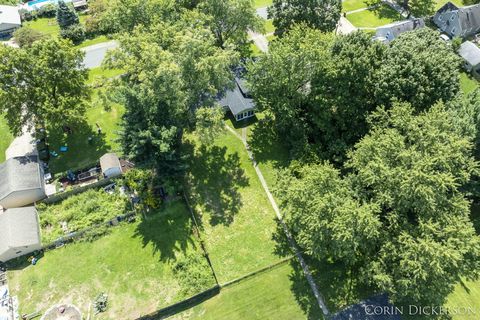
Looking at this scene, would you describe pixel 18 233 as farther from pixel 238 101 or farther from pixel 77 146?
pixel 238 101

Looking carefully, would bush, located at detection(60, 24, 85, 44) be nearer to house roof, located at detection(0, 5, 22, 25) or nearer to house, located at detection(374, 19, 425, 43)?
house roof, located at detection(0, 5, 22, 25)

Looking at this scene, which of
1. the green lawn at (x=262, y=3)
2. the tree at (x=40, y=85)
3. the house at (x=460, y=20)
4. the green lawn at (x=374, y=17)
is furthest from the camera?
the green lawn at (x=262, y=3)

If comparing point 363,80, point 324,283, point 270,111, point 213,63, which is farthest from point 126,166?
point 363,80

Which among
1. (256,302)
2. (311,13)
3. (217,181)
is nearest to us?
(256,302)

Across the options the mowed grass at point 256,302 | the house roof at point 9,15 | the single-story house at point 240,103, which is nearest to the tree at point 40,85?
the single-story house at point 240,103

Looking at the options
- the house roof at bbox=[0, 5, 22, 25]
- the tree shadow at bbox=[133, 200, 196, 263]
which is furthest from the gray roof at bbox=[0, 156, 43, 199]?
the house roof at bbox=[0, 5, 22, 25]

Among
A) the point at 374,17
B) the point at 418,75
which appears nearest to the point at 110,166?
the point at 418,75

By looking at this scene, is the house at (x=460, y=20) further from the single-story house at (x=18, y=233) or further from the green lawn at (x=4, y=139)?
the green lawn at (x=4, y=139)
